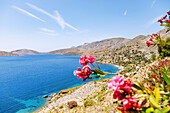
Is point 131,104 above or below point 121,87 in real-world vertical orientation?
below

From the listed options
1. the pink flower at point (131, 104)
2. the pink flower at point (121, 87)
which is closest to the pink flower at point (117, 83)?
the pink flower at point (121, 87)

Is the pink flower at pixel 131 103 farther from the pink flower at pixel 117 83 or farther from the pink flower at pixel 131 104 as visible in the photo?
the pink flower at pixel 117 83

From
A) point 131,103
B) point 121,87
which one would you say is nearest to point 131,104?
point 131,103

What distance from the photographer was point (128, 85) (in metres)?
1.27

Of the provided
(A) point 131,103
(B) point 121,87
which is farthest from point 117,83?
(A) point 131,103

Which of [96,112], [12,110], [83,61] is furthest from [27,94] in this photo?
[83,61]

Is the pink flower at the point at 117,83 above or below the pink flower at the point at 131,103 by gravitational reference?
above

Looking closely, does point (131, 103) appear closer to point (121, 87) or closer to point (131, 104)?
point (131, 104)

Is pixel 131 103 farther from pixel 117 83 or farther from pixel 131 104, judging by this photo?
pixel 117 83

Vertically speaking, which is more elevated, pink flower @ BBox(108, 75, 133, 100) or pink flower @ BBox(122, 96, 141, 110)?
pink flower @ BBox(108, 75, 133, 100)

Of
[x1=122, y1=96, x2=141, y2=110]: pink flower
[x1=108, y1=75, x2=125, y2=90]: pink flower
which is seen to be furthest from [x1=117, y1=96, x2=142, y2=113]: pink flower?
[x1=108, y1=75, x2=125, y2=90]: pink flower

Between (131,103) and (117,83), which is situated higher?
(117,83)

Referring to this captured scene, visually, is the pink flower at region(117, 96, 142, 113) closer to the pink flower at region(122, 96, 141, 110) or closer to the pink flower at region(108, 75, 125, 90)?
the pink flower at region(122, 96, 141, 110)

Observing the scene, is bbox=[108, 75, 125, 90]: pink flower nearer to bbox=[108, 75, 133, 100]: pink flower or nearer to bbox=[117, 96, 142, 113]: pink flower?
bbox=[108, 75, 133, 100]: pink flower
